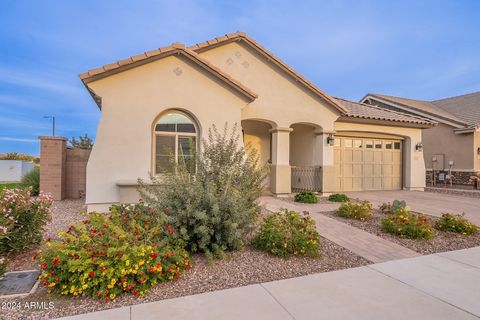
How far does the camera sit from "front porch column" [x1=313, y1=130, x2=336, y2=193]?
12.4 metres

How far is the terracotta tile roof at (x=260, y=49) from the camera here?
1092cm

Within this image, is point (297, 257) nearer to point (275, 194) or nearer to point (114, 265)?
point (114, 265)

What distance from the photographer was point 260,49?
11500mm

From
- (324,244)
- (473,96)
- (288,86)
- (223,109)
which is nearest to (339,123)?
(288,86)

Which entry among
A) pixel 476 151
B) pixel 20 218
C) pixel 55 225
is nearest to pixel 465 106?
pixel 476 151

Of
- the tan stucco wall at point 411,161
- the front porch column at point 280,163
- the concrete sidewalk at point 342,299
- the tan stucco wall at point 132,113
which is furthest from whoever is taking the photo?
the tan stucco wall at point 411,161

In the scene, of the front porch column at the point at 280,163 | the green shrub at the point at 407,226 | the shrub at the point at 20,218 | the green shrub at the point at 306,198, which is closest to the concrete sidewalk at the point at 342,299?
the green shrub at the point at 407,226

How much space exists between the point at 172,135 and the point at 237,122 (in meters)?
2.30

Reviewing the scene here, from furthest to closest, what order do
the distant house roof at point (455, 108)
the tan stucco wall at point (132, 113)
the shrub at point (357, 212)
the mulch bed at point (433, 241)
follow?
the distant house roof at point (455, 108) < the tan stucco wall at point (132, 113) < the shrub at point (357, 212) < the mulch bed at point (433, 241)

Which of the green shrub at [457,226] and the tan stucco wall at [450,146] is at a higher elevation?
the tan stucco wall at [450,146]

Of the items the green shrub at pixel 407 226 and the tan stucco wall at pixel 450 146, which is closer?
the green shrub at pixel 407 226

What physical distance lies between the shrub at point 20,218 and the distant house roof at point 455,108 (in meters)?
23.0

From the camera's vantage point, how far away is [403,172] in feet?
51.5

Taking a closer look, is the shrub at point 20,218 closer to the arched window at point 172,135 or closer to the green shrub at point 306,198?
the arched window at point 172,135
